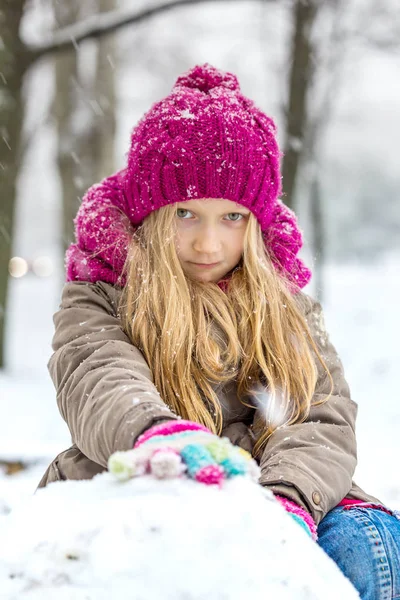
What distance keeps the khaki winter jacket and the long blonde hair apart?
0.06m

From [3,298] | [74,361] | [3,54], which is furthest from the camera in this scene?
[3,298]

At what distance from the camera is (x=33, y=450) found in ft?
14.2

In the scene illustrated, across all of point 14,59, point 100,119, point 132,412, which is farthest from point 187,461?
point 100,119

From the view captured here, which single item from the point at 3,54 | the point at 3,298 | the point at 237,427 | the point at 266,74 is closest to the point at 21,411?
the point at 3,298

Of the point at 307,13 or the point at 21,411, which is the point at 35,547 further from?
the point at 307,13

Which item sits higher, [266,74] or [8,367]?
[266,74]

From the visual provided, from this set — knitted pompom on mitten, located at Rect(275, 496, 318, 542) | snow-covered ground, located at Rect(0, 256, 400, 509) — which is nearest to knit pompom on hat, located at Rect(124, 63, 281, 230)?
knitted pompom on mitten, located at Rect(275, 496, 318, 542)

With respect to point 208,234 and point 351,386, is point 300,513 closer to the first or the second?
point 208,234

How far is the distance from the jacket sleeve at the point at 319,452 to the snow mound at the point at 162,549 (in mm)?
585

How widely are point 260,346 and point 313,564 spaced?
101 centimetres

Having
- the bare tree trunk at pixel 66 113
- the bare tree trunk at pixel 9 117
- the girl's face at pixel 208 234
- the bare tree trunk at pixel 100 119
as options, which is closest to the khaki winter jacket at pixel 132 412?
the girl's face at pixel 208 234

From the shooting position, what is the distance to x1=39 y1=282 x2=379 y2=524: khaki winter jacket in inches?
61.4

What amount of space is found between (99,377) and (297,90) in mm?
5518

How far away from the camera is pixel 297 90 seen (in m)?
6.64
